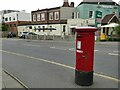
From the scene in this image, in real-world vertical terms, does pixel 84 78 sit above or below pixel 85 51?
below

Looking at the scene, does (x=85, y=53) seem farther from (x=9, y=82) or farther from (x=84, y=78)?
(x=9, y=82)

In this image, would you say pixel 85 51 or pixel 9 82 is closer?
pixel 85 51

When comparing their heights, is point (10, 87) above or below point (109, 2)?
below

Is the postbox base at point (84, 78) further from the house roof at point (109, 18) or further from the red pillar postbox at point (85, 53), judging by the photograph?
the house roof at point (109, 18)

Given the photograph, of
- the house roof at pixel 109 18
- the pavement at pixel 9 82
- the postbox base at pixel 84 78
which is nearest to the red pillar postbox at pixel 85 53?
the postbox base at pixel 84 78

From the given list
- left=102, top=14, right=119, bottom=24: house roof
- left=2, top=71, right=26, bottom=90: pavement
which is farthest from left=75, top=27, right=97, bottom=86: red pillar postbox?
left=102, top=14, right=119, bottom=24: house roof

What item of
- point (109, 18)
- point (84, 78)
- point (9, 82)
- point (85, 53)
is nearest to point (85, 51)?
point (85, 53)

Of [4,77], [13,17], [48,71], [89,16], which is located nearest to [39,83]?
[4,77]

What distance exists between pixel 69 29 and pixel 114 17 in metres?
9.33

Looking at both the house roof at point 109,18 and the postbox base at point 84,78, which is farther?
the house roof at point 109,18

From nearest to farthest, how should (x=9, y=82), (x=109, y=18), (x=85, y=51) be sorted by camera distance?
(x=85, y=51) < (x=9, y=82) < (x=109, y=18)

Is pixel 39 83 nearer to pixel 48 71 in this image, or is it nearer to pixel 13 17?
pixel 48 71

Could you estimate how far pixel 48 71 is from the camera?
10.0 meters

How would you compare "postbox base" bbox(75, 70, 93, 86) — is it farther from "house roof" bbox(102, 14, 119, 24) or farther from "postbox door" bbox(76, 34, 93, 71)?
"house roof" bbox(102, 14, 119, 24)
